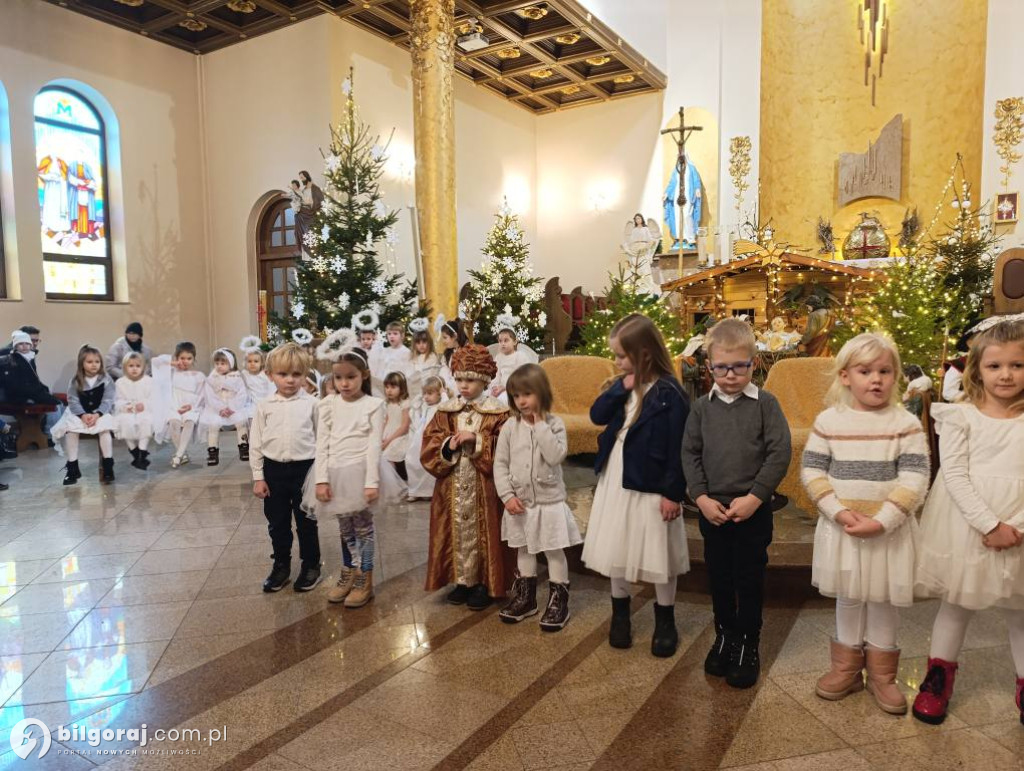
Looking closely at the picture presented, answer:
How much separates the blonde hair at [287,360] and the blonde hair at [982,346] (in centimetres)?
318

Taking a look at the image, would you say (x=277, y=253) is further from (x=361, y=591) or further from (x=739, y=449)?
(x=739, y=449)

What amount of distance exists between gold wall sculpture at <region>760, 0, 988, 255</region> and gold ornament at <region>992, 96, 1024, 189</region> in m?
0.99

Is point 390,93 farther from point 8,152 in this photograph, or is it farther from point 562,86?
point 8,152

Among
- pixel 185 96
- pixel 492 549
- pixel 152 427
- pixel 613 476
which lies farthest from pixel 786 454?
pixel 185 96

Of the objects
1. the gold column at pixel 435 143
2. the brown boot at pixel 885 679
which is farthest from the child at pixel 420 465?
the gold column at pixel 435 143

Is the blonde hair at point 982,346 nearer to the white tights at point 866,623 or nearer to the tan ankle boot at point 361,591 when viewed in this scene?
the white tights at point 866,623

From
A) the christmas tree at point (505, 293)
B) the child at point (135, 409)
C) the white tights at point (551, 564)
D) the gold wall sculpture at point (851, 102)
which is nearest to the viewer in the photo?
the white tights at point (551, 564)

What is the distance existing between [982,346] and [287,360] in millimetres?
3234

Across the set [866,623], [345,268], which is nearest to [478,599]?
[866,623]

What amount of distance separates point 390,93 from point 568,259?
237 inches

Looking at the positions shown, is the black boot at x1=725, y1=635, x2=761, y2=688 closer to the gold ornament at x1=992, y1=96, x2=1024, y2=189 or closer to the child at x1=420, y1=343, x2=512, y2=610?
the child at x1=420, y1=343, x2=512, y2=610

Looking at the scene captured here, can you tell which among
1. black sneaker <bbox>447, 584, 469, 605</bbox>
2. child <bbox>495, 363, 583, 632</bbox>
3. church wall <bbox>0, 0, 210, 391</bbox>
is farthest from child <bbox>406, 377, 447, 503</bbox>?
church wall <bbox>0, 0, 210, 391</bbox>

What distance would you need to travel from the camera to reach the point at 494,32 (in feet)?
40.6

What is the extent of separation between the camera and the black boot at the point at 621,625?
3.13 meters
